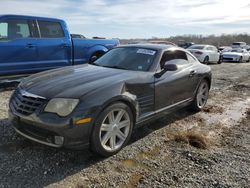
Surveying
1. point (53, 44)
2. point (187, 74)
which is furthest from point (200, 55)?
point (187, 74)

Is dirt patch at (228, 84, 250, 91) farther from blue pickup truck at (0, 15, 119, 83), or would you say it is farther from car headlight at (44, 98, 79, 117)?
car headlight at (44, 98, 79, 117)

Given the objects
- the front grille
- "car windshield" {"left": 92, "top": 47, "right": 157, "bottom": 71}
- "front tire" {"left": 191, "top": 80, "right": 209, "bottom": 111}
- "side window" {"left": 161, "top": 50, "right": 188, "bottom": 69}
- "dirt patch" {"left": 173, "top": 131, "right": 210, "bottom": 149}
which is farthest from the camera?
"front tire" {"left": 191, "top": 80, "right": 209, "bottom": 111}

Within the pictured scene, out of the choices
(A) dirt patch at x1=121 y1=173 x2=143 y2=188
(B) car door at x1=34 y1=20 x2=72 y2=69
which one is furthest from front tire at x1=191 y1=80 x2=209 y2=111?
(B) car door at x1=34 y1=20 x2=72 y2=69

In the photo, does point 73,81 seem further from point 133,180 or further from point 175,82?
point 175,82

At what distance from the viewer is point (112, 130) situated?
12.0 ft

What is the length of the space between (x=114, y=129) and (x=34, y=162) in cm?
110

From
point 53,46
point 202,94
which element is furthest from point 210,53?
point 202,94

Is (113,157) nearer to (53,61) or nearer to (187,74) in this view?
(187,74)

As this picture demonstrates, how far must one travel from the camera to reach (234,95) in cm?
790

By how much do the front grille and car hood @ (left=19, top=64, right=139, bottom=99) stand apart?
7 centimetres

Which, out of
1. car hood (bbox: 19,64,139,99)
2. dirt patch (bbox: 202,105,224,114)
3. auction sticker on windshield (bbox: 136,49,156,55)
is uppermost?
auction sticker on windshield (bbox: 136,49,156,55)

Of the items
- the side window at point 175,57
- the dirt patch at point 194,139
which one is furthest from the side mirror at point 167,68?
the dirt patch at point 194,139

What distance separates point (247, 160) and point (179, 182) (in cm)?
123

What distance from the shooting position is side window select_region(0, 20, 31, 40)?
7.02 m
